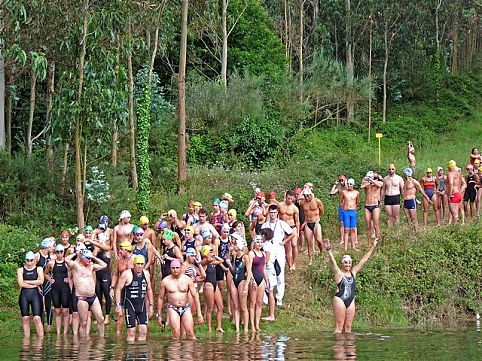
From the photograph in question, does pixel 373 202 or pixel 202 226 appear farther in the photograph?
pixel 373 202

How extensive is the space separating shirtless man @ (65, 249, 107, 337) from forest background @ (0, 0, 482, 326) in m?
3.56

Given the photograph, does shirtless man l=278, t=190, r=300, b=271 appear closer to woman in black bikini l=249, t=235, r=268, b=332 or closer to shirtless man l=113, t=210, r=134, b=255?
woman in black bikini l=249, t=235, r=268, b=332

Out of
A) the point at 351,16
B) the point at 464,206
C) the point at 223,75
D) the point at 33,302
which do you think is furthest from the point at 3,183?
the point at 351,16

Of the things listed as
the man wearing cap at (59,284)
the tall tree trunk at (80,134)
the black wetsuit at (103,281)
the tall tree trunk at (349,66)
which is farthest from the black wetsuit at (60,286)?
the tall tree trunk at (349,66)

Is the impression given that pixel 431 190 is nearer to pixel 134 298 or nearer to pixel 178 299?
pixel 178 299

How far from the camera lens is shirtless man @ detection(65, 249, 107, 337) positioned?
59.5 ft

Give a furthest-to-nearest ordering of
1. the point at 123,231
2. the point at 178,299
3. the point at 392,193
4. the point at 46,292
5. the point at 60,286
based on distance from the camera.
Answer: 1. the point at 392,193
2. the point at 123,231
3. the point at 46,292
4. the point at 60,286
5. the point at 178,299

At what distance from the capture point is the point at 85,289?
1812cm

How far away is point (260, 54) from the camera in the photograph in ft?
159

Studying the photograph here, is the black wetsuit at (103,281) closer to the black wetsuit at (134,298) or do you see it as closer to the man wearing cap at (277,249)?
the black wetsuit at (134,298)

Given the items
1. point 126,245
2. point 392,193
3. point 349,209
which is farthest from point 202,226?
point 392,193

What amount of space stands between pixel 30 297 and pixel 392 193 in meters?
10.3

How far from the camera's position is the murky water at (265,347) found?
15.1 metres

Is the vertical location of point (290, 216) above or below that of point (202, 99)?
below
